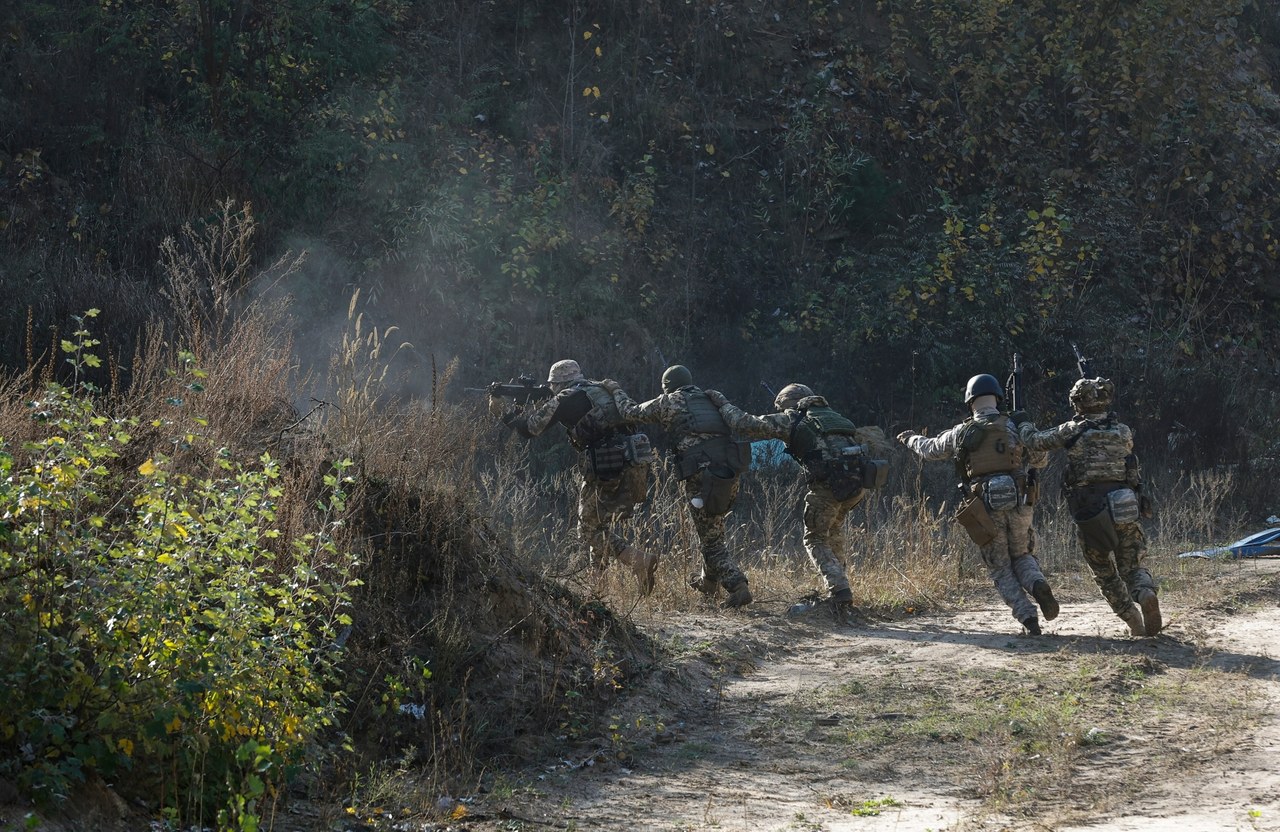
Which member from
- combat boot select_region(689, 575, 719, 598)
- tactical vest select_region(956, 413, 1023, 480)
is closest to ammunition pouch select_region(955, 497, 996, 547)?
tactical vest select_region(956, 413, 1023, 480)

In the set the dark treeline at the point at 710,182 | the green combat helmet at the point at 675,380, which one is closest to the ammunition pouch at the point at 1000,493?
the green combat helmet at the point at 675,380

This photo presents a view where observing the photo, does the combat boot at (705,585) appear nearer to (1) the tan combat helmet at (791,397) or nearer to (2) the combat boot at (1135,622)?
(1) the tan combat helmet at (791,397)

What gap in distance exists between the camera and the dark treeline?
1716 centimetres

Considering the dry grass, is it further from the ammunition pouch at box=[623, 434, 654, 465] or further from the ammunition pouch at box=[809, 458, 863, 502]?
the ammunition pouch at box=[809, 458, 863, 502]

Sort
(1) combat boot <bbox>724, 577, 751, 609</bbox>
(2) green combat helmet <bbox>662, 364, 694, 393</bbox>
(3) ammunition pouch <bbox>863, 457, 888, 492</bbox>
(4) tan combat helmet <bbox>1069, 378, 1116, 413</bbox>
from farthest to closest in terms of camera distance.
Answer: (2) green combat helmet <bbox>662, 364, 694, 393</bbox> < (3) ammunition pouch <bbox>863, 457, 888, 492</bbox> < (1) combat boot <bbox>724, 577, 751, 609</bbox> < (4) tan combat helmet <bbox>1069, 378, 1116, 413</bbox>

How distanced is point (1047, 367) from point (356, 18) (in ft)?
33.1

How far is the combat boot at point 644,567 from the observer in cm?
1041

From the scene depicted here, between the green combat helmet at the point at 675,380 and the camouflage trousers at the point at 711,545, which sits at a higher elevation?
the green combat helmet at the point at 675,380

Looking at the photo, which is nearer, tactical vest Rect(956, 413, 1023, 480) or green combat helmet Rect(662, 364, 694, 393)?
tactical vest Rect(956, 413, 1023, 480)

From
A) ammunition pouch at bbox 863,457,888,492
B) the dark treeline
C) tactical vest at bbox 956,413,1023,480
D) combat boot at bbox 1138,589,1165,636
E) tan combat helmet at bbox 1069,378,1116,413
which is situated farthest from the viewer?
the dark treeline

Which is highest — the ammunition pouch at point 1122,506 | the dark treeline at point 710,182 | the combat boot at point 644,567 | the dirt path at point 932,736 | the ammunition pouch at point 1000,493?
the dark treeline at point 710,182

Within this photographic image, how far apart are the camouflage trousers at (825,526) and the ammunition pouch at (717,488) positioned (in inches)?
25.0

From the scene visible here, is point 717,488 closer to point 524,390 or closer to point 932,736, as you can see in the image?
point 524,390

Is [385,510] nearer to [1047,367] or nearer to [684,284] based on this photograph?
[684,284]
